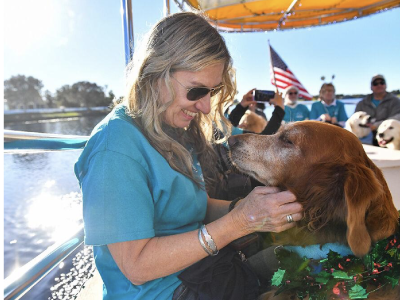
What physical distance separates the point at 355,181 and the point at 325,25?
576cm

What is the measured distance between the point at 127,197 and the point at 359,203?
840mm

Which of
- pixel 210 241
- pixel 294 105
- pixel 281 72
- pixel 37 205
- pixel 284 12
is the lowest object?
pixel 37 205

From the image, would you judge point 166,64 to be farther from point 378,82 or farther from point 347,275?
point 378,82

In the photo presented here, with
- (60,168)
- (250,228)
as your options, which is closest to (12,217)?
(60,168)

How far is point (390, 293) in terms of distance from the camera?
116 centimetres

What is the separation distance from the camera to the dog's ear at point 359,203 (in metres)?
1.04

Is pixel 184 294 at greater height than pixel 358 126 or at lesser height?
lesser

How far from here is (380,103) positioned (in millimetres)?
5609

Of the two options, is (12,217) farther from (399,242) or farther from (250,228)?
(399,242)

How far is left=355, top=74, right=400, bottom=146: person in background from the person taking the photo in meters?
5.42

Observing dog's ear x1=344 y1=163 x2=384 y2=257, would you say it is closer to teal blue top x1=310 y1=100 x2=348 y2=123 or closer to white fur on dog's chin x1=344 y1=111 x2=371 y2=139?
white fur on dog's chin x1=344 y1=111 x2=371 y2=139

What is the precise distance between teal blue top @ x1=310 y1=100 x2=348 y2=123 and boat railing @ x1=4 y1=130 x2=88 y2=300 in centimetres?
575

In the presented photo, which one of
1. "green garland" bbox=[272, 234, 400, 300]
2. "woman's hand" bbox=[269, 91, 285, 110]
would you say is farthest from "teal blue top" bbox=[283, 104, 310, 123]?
"green garland" bbox=[272, 234, 400, 300]

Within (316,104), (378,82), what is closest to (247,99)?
(316,104)
